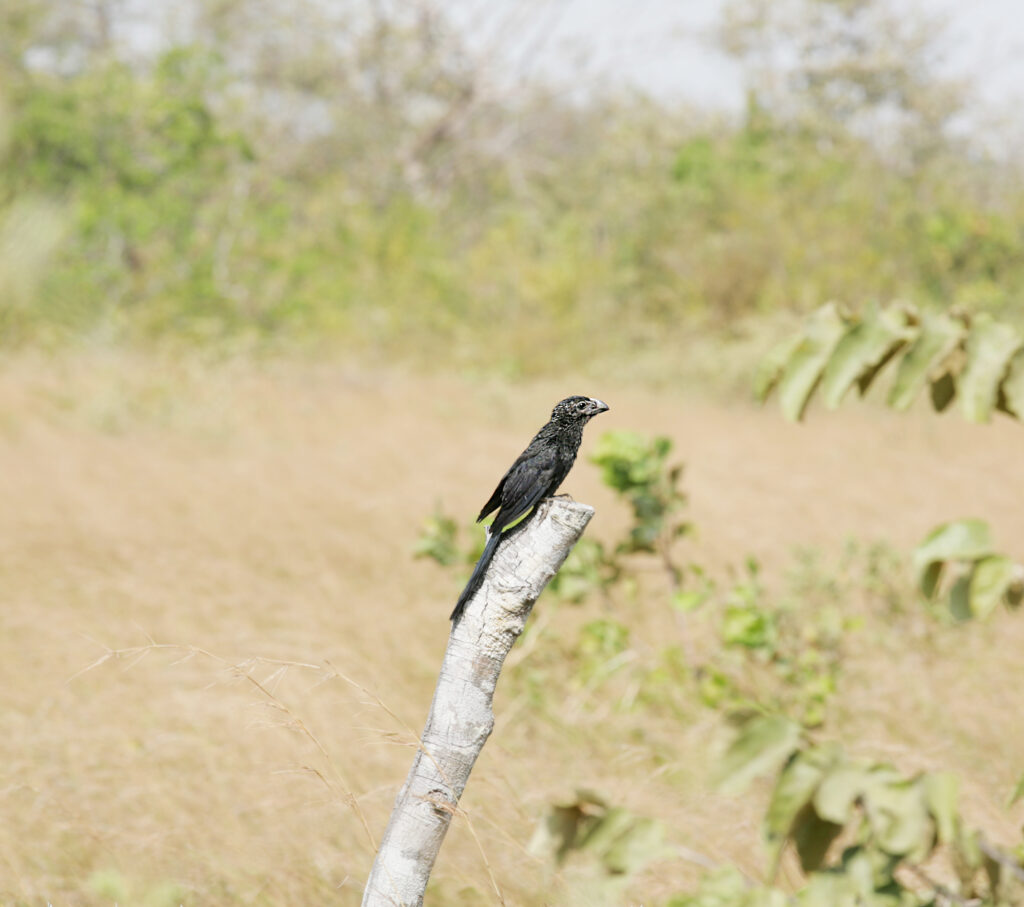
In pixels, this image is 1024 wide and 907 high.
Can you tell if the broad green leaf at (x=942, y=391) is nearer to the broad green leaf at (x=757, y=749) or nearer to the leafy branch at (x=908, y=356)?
the leafy branch at (x=908, y=356)

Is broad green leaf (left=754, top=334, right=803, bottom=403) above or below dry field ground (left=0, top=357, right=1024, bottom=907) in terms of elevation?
above

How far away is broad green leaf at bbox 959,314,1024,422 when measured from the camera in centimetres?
162

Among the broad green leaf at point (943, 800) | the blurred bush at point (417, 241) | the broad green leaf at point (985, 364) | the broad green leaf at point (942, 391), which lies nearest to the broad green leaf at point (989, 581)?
the broad green leaf at point (943, 800)

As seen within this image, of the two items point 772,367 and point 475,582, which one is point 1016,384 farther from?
point 475,582

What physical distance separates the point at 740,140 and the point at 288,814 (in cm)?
1511

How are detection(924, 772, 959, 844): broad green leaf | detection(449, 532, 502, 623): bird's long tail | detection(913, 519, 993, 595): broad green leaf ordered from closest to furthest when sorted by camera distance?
1. detection(924, 772, 959, 844): broad green leaf
2. detection(913, 519, 993, 595): broad green leaf
3. detection(449, 532, 502, 623): bird's long tail

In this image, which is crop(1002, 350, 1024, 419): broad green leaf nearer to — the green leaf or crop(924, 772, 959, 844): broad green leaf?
crop(924, 772, 959, 844): broad green leaf

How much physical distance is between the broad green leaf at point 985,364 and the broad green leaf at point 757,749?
70 cm

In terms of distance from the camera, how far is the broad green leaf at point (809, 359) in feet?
5.68

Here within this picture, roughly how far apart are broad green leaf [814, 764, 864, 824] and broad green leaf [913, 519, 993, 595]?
0.25 m

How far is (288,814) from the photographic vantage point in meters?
2.40

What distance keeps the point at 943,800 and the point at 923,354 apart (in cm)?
86

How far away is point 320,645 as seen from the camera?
3.54 metres

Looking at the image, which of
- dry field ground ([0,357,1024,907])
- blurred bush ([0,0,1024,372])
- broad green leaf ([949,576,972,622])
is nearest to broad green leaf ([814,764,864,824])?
broad green leaf ([949,576,972,622])
